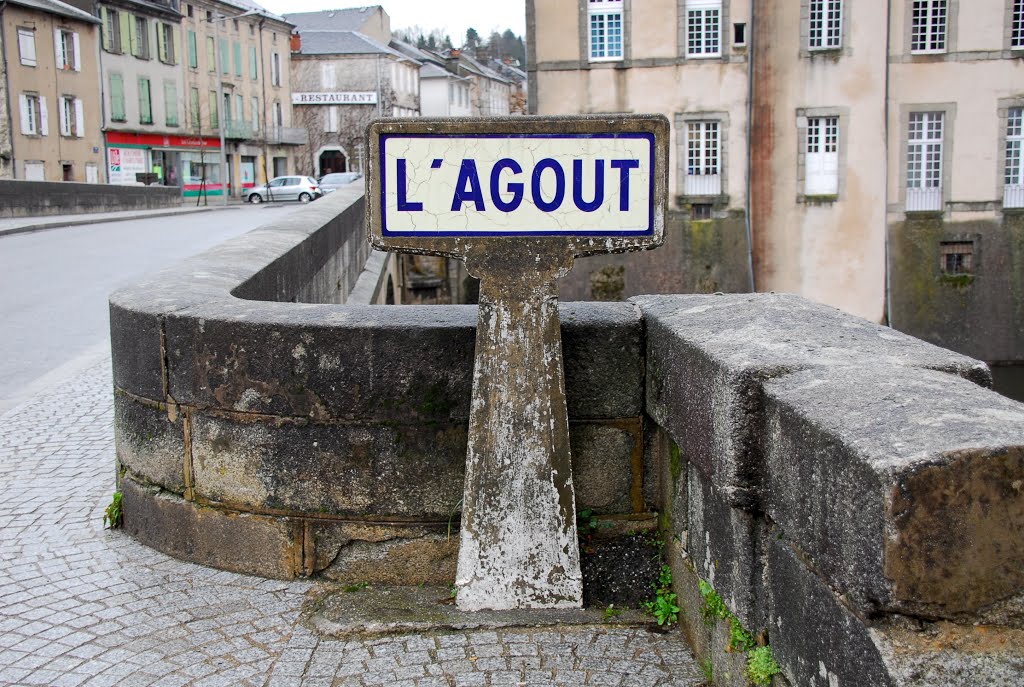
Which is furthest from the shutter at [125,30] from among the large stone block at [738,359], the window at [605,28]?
the large stone block at [738,359]

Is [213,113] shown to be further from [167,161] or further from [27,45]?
[27,45]

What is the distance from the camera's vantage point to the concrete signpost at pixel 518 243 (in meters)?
3.45

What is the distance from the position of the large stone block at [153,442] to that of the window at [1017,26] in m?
35.1

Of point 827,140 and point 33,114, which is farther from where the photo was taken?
point 33,114

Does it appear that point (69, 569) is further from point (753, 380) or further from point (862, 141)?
point (862, 141)

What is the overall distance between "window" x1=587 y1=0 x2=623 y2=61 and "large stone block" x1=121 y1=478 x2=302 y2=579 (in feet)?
95.2

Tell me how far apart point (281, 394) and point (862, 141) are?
31196 mm

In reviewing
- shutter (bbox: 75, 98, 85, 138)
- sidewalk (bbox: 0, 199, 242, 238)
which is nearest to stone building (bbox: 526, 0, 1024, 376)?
sidewalk (bbox: 0, 199, 242, 238)

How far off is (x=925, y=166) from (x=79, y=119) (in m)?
36.9

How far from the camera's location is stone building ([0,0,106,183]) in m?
43.5

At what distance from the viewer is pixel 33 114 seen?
147 ft

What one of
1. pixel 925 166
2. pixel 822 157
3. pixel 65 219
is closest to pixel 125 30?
pixel 65 219

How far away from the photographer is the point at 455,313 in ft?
12.6

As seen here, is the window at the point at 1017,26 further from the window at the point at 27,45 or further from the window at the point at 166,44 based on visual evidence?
the window at the point at 166,44
